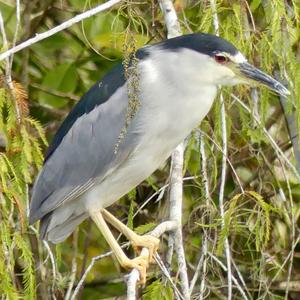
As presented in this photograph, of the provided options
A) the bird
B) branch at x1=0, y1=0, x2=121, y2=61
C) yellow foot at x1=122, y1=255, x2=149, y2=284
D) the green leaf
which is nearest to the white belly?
the bird

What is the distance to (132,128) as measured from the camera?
250 cm

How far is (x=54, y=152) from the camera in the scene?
2717 millimetres

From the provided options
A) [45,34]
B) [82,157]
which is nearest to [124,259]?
[82,157]

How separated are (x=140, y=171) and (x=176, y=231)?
1.16 ft

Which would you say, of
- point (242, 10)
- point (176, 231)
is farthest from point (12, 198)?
point (242, 10)

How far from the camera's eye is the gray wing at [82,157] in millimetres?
2572

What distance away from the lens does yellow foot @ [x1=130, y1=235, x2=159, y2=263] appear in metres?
2.52

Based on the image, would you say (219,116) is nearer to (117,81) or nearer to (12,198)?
(117,81)

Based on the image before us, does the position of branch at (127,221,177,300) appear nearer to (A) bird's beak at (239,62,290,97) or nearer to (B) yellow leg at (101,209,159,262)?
(B) yellow leg at (101,209,159,262)

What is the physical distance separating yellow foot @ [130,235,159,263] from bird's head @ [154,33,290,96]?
0.46 metres

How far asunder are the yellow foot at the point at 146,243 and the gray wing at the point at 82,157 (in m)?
0.20

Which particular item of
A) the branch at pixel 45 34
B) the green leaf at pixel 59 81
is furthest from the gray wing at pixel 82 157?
the green leaf at pixel 59 81

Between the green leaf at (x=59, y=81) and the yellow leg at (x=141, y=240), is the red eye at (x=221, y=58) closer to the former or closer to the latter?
the yellow leg at (x=141, y=240)

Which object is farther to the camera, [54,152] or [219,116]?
[54,152]
